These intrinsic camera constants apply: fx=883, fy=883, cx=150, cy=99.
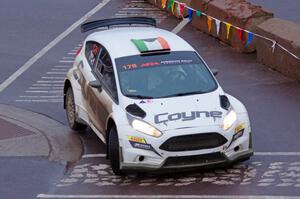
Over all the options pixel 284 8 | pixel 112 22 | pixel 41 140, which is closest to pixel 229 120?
pixel 41 140

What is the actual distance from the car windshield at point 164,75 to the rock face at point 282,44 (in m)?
4.62

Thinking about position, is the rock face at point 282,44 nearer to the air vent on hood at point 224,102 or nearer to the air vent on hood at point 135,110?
the air vent on hood at point 224,102

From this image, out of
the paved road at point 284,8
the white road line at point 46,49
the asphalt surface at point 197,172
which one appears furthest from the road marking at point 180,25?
the white road line at point 46,49

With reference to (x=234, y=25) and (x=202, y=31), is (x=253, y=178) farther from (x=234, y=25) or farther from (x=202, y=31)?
(x=202, y=31)

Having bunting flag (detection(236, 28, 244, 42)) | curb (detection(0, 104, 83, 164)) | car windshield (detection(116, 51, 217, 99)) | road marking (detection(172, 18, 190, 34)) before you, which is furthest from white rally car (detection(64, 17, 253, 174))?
road marking (detection(172, 18, 190, 34))

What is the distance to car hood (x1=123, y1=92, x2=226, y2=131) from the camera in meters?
11.9

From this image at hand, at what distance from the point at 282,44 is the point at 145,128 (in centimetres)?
702

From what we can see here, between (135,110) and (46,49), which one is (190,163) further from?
(46,49)

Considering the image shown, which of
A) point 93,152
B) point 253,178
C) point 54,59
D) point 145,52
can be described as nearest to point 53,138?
point 93,152

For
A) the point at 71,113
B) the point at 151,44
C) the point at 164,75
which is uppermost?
the point at 151,44

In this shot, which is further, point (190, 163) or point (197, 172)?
point (197, 172)

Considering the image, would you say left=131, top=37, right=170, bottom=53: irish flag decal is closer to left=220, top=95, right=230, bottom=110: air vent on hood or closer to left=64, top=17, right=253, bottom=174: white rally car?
left=64, top=17, right=253, bottom=174: white rally car

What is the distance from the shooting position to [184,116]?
12000 millimetres

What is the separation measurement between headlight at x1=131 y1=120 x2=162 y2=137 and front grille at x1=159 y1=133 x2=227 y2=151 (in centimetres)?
18
